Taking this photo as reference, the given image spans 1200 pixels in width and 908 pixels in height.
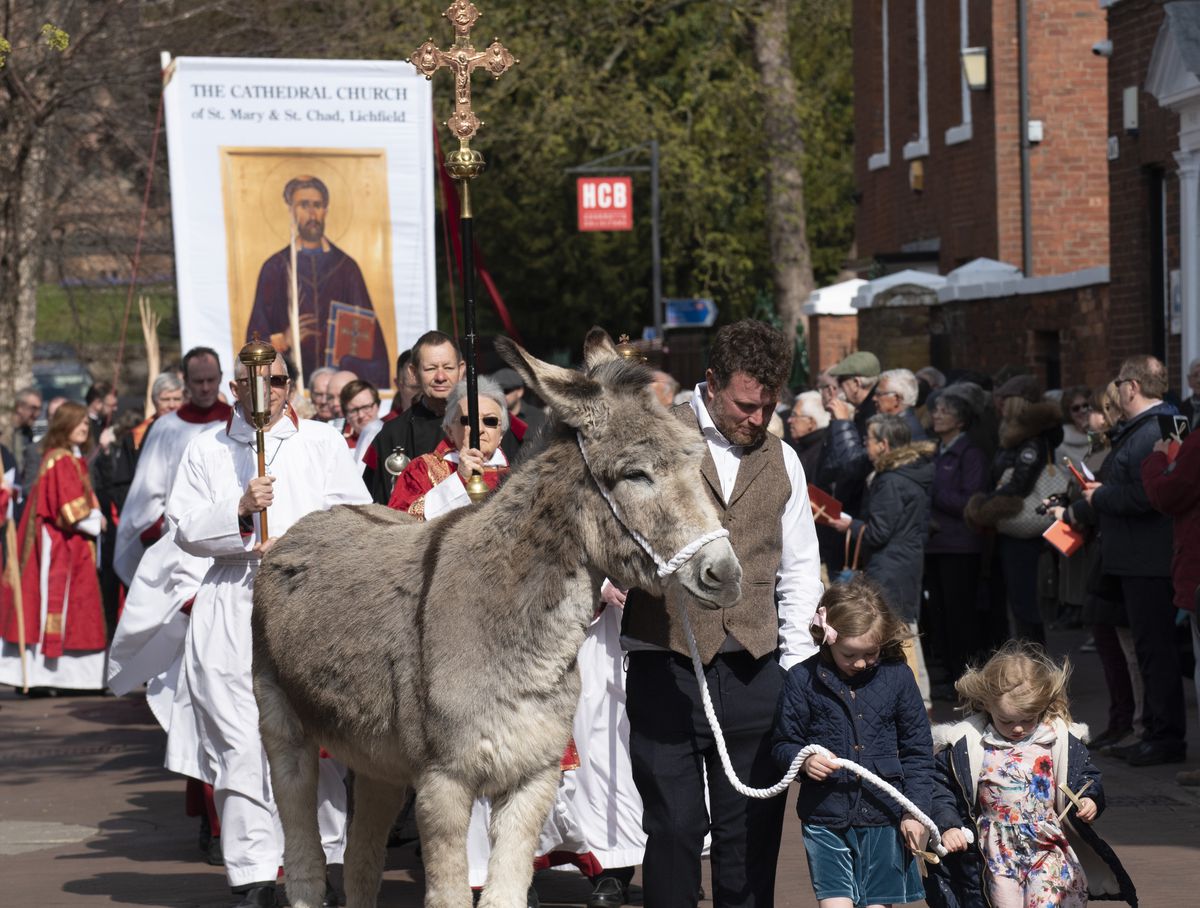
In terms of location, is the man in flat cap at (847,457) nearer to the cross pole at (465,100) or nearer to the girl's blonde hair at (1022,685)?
the cross pole at (465,100)

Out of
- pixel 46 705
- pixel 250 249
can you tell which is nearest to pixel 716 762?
pixel 250 249

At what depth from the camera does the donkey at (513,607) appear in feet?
19.0

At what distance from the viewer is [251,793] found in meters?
8.30

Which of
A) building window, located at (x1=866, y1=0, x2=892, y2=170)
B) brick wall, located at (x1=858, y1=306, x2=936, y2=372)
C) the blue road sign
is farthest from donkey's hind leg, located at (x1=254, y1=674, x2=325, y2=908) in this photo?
the blue road sign

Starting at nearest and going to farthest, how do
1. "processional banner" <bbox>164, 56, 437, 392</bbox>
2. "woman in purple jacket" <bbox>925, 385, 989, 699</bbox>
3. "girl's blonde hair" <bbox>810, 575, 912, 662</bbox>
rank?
"girl's blonde hair" <bbox>810, 575, 912, 662</bbox> < "woman in purple jacket" <bbox>925, 385, 989, 699</bbox> < "processional banner" <bbox>164, 56, 437, 392</bbox>

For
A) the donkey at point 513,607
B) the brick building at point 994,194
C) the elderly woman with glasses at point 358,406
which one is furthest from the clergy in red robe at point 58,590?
the donkey at point 513,607

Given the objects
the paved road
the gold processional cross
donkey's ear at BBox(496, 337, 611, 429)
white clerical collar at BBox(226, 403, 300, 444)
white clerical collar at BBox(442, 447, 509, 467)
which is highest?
the gold processional cross

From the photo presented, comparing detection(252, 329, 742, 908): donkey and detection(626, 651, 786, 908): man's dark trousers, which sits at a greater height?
detection(252, 329, 742, 908): donkey

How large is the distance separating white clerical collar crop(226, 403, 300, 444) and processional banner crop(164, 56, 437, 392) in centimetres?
617

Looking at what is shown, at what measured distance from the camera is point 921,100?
28.2 metres

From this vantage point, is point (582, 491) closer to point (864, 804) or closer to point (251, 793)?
point (864, 804)

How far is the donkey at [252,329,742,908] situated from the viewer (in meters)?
5.79

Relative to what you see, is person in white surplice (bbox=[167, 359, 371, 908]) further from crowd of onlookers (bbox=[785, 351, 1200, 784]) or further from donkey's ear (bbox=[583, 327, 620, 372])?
crowd of onlookers (bbox=[785, 351, 1200, 784])

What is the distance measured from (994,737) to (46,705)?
10.9 m
